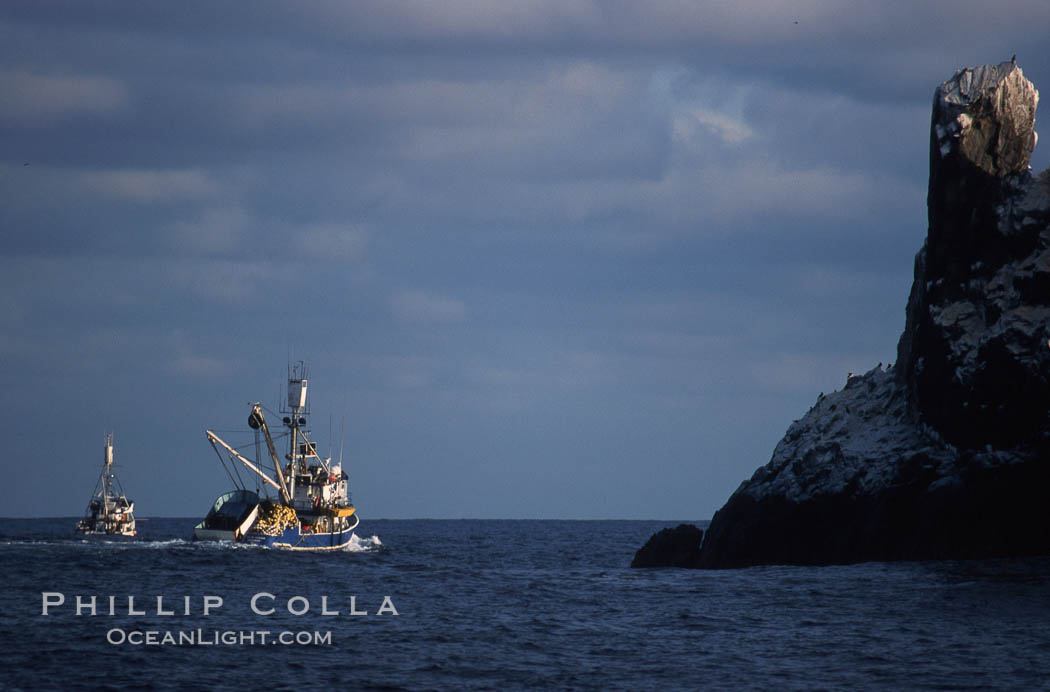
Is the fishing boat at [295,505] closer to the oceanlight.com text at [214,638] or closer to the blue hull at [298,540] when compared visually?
the blue hull at [298,540]

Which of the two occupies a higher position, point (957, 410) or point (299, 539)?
point (957, 410)

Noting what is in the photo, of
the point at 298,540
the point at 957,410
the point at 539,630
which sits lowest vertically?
the point at 539,630

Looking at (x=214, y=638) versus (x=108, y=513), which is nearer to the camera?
(x=214, y=638)

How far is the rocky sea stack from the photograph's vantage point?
52500mm

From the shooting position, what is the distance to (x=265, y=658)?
31.6 metres

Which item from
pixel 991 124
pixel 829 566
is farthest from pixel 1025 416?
pixel 991 124

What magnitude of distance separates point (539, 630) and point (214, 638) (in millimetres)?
10843

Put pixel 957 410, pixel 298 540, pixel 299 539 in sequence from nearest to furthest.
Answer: pixel 957 410, pixel 298 540, pixel 299 539

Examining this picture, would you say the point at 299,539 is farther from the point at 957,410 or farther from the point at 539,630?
the point at 957,410

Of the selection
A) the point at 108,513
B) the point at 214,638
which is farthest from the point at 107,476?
the point at 214,638

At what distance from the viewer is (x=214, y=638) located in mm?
35031

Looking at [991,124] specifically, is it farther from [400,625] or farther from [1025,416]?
[400,625]

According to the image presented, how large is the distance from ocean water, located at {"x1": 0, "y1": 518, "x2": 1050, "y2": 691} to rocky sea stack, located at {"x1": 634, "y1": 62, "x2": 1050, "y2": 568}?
264 centimetres

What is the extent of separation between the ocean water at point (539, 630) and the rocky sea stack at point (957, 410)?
2.64 meters
